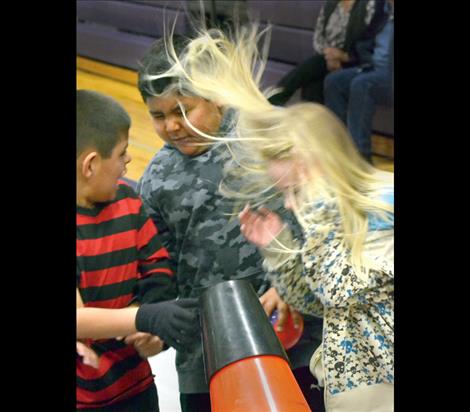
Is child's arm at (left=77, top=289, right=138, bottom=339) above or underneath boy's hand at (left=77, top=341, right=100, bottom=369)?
above

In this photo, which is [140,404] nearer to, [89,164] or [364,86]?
[89,164]

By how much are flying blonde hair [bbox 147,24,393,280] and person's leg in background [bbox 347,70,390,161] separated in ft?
0.06

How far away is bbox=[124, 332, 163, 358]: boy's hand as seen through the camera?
1280mm

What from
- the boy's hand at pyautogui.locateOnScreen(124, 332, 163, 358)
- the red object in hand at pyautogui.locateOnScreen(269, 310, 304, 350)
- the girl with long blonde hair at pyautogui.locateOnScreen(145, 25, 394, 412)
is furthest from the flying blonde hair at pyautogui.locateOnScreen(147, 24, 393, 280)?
the boy's hand at pyautogui.locateOnScreen(124, 332, 163, 358)

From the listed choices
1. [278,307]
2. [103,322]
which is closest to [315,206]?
[278,307]

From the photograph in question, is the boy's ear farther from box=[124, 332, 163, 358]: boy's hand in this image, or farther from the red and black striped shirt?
box=[124, 332, 163, 358]: boy's hand

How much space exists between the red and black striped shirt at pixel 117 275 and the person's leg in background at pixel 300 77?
269mm

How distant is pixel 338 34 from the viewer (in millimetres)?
1328

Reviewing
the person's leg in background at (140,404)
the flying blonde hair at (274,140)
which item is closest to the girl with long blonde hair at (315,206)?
the flying blonde hair at (274,140)

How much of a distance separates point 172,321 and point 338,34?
52 cm
